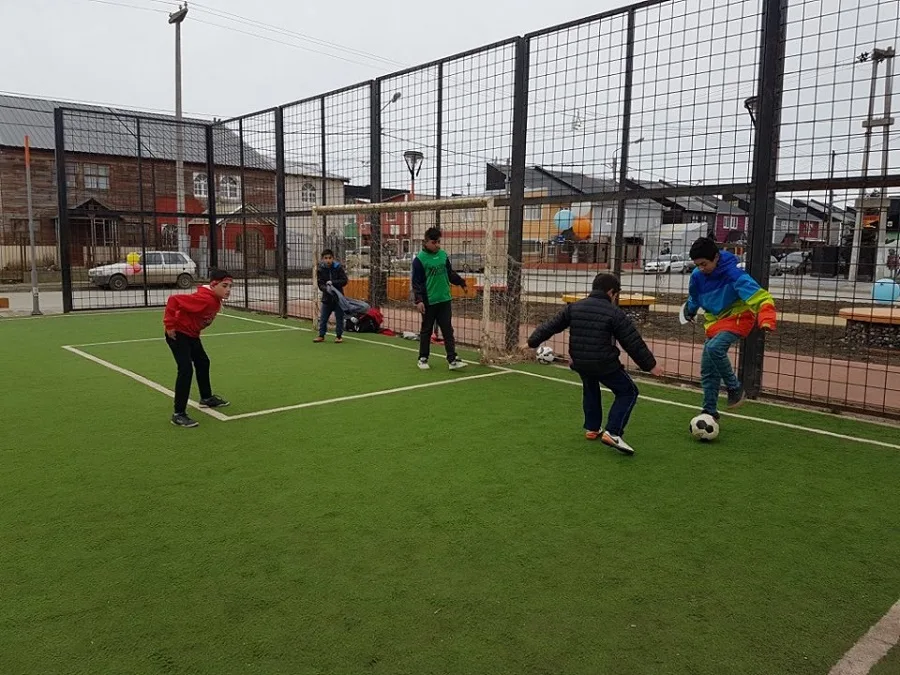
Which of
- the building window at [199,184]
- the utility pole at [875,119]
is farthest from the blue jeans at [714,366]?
the building window at [199,184]

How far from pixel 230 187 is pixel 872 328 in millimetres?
25918

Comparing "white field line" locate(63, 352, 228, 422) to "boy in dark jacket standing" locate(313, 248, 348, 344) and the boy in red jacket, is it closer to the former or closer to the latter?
the boy in red jacket

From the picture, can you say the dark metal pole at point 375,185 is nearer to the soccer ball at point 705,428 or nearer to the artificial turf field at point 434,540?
the artificial turf field at point 434,540

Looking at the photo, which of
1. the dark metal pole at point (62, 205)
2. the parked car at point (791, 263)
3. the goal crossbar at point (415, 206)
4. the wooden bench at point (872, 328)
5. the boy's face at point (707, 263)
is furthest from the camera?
the dark metal pole at point (62, 205)

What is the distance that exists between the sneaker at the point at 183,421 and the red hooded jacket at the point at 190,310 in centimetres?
76

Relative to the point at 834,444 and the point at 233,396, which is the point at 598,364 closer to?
the point at 834,444

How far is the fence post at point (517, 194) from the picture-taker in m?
9.87

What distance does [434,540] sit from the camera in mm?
3869

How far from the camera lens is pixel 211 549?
373 centimetres

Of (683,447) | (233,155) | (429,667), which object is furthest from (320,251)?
(429,667)

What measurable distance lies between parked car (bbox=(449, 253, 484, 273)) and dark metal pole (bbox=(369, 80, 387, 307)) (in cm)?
157

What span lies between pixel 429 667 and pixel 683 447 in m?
3.65

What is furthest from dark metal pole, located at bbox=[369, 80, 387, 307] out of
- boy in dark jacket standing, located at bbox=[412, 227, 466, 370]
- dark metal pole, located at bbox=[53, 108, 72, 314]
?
dark metal pole, located at bbox=[53, 108, 72, 314]

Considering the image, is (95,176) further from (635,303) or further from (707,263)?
(707,263)
